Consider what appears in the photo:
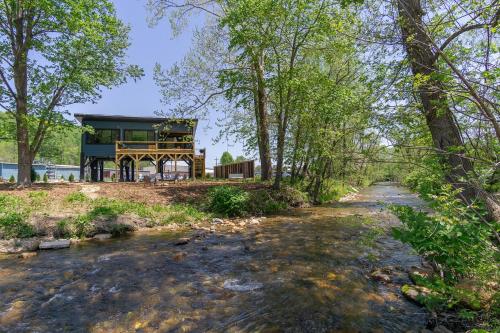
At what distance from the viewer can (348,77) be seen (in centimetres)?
1877

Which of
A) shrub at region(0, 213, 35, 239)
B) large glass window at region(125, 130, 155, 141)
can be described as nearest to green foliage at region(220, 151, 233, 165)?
large glass window at region(125, 130, 155, 141)

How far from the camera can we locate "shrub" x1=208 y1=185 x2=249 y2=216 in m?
13.3

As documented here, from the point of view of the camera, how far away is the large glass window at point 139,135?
86.9ft

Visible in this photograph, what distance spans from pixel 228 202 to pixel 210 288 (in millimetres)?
7807

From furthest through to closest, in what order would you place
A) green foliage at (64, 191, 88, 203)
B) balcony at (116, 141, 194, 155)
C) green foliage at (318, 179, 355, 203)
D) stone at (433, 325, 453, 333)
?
1. balcony at (116, 141, 194, 155)
2. green foliage at (318, 179, 355, 203)
3. green foliage at (64, 191, 88, 203)
4. stone at (433, 325, 453, 333)

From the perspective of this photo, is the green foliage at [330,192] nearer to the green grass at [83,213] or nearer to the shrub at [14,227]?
the green grass at [83,213]

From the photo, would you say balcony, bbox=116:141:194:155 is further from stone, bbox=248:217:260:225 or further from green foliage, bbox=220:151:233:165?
green foliage, bbox=220:151:233:165

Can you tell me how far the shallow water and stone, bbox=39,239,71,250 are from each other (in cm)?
33

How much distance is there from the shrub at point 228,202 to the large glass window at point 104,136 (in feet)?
50.7

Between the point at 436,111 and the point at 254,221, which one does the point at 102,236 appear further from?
the point at 436,111

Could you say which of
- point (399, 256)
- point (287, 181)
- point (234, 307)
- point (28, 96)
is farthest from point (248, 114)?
point (234, 307)

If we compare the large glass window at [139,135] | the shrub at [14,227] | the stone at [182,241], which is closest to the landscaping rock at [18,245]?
the shrub at [14,227]

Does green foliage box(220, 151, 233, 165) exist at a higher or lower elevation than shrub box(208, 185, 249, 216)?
higher

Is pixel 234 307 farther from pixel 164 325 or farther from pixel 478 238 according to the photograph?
pixel 478 238
